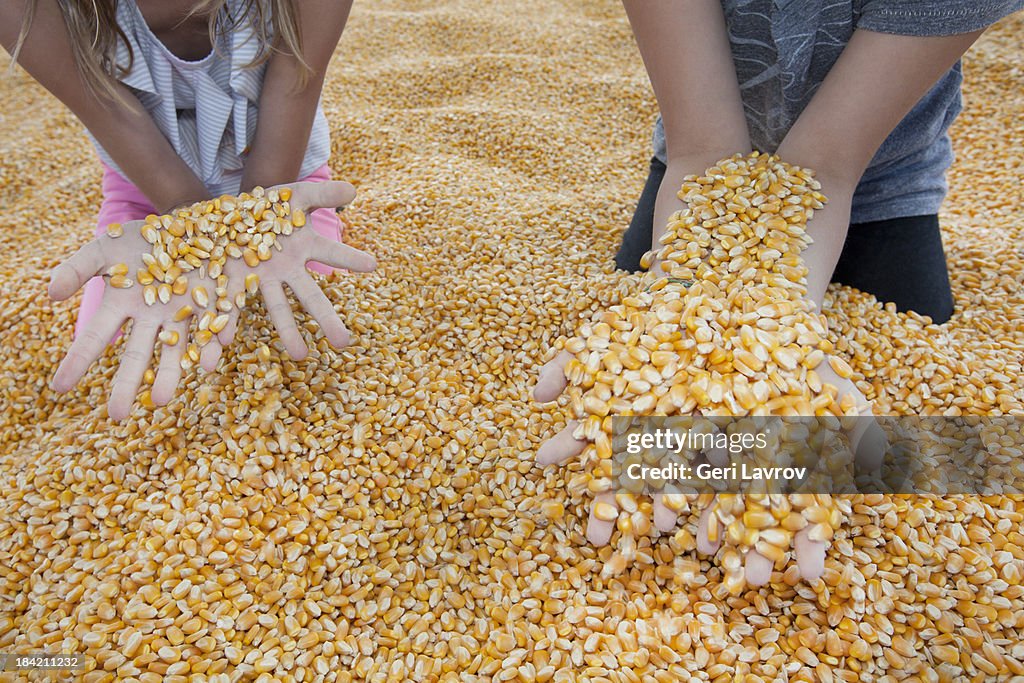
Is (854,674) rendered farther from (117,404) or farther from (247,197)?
(247,197)

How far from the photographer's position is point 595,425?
103 centimetres

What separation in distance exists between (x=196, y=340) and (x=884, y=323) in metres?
1.52

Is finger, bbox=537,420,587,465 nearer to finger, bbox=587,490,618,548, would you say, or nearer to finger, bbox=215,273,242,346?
finger, bbox=587,490,618,548

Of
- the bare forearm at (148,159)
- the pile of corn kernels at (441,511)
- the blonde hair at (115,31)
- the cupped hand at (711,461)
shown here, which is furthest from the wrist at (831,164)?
the bare forearm at (148,159)

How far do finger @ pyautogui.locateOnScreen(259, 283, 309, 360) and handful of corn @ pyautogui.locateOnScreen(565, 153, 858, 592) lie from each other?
568mm

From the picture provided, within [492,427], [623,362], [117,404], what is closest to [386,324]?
[492,427]

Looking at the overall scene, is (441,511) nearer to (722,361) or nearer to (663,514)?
(663,514)

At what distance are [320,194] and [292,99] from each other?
0.46 m

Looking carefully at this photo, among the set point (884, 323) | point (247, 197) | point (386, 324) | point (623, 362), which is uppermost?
point (247, 197)

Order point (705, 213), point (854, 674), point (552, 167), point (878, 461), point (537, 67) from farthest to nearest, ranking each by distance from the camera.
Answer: point (537, 67) → point (552, 167) → point (705, 213) → point (878, 461) → point (854, 674)

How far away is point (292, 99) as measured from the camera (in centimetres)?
170

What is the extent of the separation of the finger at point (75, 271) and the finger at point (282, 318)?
0.31 meters

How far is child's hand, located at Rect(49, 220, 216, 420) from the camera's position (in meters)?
1.16

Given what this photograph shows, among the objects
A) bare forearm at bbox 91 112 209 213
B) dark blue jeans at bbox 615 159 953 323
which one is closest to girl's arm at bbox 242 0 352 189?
bare forearm at bbox 91 112 209 213
